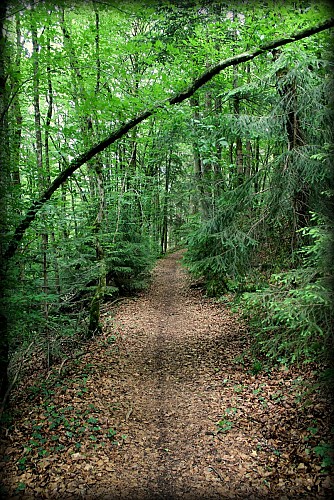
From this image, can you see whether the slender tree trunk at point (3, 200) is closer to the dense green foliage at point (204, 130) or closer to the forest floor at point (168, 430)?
the dense green foliage at point (204, 130)

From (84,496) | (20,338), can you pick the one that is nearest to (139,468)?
(84,496)

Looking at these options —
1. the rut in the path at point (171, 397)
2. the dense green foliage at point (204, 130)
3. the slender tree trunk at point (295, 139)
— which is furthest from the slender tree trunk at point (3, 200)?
the slender tree trunk at point (295, 139)

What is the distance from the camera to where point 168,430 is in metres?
4.82

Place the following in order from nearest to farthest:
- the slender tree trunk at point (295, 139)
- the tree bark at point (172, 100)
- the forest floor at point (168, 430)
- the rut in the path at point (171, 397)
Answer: the forest floor at point (168, 430) → the rut in the path at point (171, 397) → the tree bark at point (172, 100) → the slender tree trunk at point (295, 139)

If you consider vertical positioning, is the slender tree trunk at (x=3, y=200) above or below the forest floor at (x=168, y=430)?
above

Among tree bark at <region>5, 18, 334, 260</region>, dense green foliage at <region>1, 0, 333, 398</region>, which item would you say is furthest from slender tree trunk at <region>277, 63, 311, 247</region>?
tree bark at <region>5, 18, 334, 260</region>

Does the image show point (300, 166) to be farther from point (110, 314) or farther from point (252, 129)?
point (110, 314)

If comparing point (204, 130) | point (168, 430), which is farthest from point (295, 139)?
point (168, 430)

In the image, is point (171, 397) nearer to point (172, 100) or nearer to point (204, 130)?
point (172, 100)

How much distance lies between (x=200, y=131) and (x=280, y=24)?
3.27 meters

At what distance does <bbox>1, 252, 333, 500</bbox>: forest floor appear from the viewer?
355cm

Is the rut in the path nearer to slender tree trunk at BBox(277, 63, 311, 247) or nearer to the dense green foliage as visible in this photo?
the dense green foliage

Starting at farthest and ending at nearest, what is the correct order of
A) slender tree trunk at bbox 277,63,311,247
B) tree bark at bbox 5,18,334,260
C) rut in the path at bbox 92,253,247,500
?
slender tree trunk at bbox 277,63,311,247, tree bark at bbox 5,18,334,260, rut in the path at bbox 92,253,247,500

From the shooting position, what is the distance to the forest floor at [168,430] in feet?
11.7
